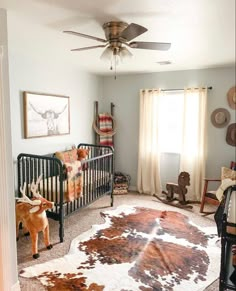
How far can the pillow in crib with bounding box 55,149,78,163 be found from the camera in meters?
3.60

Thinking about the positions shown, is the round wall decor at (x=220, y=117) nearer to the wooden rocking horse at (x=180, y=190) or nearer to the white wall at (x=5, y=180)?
the wooden rocking horse at (x=180, y=190)

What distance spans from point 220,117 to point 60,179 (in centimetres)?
268

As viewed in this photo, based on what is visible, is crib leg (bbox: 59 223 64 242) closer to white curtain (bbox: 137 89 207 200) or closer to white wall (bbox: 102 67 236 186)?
white curtain (bbox: 137 89 207 200)

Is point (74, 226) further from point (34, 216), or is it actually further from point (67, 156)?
point (67, 156)

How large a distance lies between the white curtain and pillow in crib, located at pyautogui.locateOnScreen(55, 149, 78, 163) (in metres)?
1.29

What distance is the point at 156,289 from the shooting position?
2014 mm

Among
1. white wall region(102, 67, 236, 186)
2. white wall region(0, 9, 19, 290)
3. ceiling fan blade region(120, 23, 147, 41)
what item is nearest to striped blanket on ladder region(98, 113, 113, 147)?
white wall region(102, 67, 236, 186)

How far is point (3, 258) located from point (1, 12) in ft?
5.62

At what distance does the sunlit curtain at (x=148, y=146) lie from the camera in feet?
14.5

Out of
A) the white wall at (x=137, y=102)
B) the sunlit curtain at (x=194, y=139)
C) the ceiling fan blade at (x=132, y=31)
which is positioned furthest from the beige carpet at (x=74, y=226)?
the ceiling fan blade at (x=132, y=31)

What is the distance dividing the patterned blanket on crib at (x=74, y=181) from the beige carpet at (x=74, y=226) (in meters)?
0.41

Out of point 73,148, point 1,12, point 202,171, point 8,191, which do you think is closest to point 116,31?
point 1,12

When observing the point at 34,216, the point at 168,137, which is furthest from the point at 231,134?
the point at 34,216

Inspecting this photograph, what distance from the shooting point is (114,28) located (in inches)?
82.1
